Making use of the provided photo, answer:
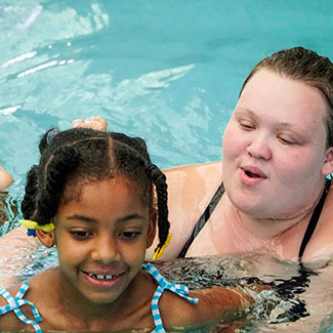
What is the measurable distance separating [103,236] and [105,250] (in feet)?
0.16

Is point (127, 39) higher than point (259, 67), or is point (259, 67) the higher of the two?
point (259, 67)

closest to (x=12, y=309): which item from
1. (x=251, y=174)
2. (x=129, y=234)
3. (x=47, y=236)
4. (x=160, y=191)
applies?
(x=47, y=236)

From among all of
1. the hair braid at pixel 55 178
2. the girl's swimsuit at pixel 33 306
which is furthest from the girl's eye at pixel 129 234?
the girl's swimsuit at pixel 33 306

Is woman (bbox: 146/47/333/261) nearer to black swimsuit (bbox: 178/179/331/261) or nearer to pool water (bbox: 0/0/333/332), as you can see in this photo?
black swimsuit (bbox: 178/179/331/261)

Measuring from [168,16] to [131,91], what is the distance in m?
1.18

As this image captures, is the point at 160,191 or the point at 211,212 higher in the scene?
the point at 160,191

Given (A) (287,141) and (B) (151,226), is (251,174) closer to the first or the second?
(A) (287,141)

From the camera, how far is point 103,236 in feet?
8.32

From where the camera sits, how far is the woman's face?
3.22 m

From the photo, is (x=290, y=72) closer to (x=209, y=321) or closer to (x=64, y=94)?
(x=209, y=321)

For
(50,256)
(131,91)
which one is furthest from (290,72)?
(131,91)

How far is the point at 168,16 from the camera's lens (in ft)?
22.5

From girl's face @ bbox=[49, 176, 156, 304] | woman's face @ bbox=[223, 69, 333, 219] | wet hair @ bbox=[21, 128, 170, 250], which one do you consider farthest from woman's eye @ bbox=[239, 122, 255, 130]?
girl's face @ bbox=[49, 176, 156, 304]

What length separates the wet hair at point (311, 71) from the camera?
10.7 feet
